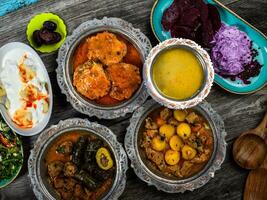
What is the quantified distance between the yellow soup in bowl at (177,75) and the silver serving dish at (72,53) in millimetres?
226

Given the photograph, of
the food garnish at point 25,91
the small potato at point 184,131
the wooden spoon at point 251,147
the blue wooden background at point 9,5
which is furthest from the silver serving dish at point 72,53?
the wooden spoon at point 251,147

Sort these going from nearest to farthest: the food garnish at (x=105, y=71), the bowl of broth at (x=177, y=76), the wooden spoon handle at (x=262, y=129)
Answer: the bowl of broth at (x=177, y=76) < the food garnish at (x=105, y=71) < the wooden spoon handle at (x=262, y=129)

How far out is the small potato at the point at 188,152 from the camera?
3121 millimetres

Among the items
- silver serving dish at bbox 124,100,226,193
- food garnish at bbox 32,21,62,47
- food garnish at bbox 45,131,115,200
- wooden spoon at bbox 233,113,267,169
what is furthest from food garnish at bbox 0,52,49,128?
wooden spoon at bbox 233,113,267,169

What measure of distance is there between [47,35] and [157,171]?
979mm

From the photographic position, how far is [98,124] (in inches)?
124

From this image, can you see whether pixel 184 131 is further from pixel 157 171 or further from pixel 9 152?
pixel 9 152

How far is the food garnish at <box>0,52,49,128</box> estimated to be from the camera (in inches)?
126

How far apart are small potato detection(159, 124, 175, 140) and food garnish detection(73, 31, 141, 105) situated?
0.84ft

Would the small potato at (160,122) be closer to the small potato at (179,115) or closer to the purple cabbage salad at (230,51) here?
the small potato at (179,115)

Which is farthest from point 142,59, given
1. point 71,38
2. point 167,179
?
point 167,179

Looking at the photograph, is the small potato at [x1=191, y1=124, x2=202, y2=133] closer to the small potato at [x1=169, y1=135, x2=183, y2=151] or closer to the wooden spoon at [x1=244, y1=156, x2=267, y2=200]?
the small potato at [x1=169, y1=135, x2=183, y2=151]

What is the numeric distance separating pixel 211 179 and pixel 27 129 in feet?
3.56

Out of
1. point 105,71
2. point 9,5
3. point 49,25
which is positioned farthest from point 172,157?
point 9,5
